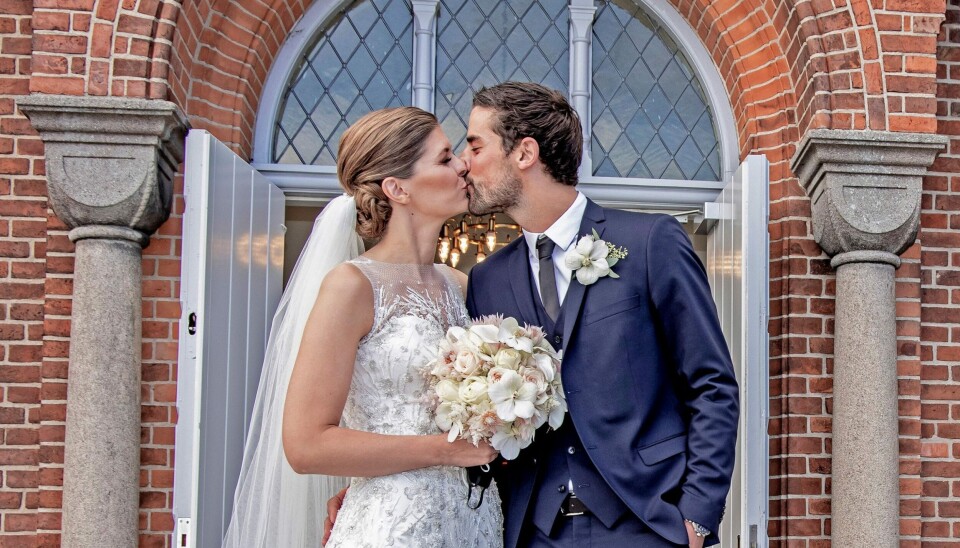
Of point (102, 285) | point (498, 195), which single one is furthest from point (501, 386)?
point (102, 285)

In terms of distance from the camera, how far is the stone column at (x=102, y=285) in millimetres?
4090

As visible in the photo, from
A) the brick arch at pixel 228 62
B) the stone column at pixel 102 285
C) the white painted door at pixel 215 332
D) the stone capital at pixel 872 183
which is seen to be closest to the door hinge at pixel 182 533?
the white painted door at pixel 215 332

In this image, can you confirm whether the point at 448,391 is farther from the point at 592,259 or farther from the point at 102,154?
the point at 102,154

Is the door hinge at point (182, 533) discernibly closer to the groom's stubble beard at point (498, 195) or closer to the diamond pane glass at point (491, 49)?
the groom's stubble beard at point (498, 195)

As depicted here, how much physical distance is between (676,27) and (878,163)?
56.6 inches

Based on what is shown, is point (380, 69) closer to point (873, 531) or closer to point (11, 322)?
point (11, 322)

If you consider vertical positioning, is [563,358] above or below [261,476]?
above

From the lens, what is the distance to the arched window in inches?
203

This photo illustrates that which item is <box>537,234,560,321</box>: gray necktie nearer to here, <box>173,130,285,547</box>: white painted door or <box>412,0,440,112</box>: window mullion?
<box>173,130,285,547</box>: white painted door

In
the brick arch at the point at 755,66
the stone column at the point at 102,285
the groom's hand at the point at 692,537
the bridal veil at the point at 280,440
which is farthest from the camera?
the brick arch at the point at 755,66

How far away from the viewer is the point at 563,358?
279 centimetres

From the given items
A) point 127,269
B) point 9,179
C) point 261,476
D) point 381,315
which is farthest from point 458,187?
point 9,179

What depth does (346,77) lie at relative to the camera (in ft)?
17.0

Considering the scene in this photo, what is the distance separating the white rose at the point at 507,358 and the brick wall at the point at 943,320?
2.73m
